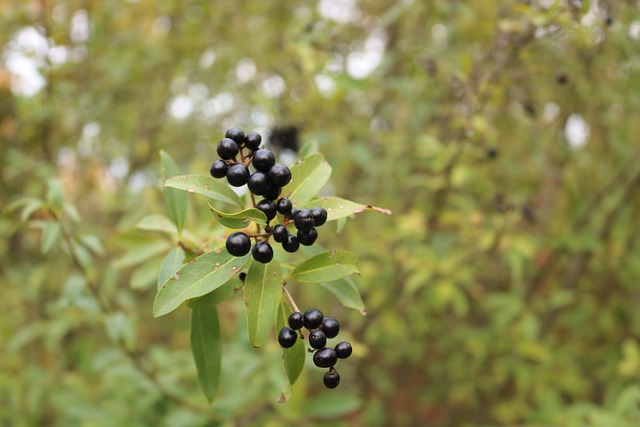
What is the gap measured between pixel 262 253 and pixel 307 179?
286mm

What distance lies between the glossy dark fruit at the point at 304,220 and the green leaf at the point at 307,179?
16 cm

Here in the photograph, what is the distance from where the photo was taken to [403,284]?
396 centimetres

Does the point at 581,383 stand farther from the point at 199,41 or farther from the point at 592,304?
the point at 199,41

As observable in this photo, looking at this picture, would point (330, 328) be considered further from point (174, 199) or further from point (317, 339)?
point (174, 199)

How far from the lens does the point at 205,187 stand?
145 centimetres

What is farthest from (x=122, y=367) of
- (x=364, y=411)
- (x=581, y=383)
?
(x=581, y=383)

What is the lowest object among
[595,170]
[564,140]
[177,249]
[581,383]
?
[581,383]

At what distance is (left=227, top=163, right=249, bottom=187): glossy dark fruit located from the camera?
1.37 metres

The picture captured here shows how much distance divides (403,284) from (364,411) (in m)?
1.28

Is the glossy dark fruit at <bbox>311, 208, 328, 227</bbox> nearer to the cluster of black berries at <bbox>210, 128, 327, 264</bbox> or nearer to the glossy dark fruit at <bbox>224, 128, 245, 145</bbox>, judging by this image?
the cluster of black berries at <bbox>210, 128, 327, 264</bbox>

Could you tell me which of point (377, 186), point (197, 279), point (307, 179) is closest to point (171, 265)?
point (197, 279)

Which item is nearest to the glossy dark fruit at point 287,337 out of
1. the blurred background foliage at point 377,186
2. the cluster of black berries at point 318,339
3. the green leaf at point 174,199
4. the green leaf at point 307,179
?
the cluster of black berries at point 318,339

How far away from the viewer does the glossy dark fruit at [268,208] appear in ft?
4.45

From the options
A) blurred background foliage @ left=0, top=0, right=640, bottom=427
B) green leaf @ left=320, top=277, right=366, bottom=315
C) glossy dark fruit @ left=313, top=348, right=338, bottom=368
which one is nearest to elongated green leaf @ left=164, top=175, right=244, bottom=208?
green leaf @ left=320, top=277, right=366, bottom=315
